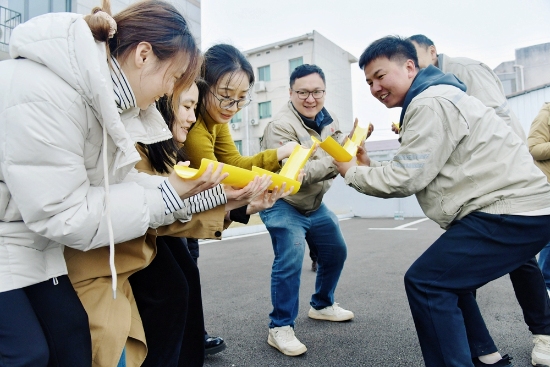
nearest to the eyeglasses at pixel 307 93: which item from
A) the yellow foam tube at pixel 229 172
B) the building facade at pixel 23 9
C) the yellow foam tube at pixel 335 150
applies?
the yellow foam tube at pixel 335 150

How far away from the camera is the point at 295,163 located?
206 cm

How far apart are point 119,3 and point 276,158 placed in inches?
246

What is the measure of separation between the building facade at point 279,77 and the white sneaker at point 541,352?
18.5 metres

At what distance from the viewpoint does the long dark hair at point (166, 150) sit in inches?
68.4

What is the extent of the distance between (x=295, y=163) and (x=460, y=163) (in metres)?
0.76

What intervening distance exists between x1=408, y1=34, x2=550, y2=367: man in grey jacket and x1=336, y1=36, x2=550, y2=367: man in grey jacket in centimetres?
49

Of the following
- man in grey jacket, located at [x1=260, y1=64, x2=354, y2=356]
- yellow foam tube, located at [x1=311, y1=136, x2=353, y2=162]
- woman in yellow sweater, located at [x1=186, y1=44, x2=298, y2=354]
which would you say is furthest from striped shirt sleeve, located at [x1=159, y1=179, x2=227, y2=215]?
man in grey jacket, located at [x1=260, y1=64, x2=354, y2=356]

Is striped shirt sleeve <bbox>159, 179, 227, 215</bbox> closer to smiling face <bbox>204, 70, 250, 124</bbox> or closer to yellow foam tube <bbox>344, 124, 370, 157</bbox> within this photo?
smiling face <bbox>204, 70, 250, 124</bbox>

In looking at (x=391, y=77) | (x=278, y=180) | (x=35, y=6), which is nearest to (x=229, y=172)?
(x=278, y=180)

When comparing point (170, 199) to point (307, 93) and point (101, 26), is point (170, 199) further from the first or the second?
point (307, 93)

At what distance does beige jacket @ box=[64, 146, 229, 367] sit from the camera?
4.17 ft

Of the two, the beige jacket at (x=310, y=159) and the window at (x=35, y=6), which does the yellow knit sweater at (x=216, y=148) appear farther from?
the window at (x=35, y=6)

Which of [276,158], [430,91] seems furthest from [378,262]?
[430,91]

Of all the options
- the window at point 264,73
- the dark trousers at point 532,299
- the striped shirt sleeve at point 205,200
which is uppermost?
the window at point 264,73
